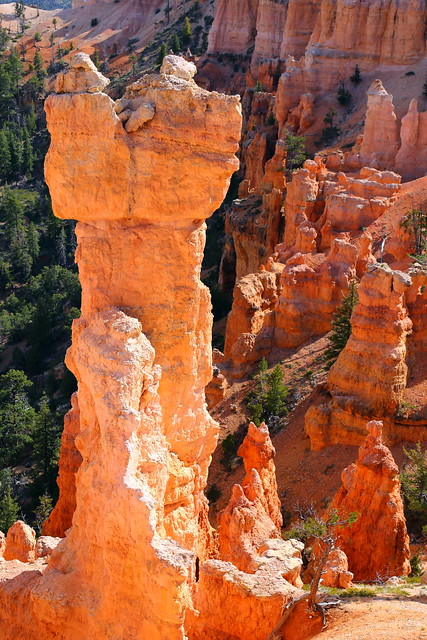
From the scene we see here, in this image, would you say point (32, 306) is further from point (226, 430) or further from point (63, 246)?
point (226, 430)

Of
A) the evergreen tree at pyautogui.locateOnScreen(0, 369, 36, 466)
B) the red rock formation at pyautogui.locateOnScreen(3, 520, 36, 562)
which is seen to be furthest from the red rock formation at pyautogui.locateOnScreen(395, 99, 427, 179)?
the red rock formation at pyautogui.locateOnScreen(3, 520, 36, 562)

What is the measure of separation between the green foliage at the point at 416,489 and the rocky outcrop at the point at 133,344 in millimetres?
7966

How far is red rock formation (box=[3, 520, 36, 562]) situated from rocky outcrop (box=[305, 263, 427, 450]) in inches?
395

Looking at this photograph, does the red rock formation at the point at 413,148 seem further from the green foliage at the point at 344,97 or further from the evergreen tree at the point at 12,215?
the evergreen tree at the point at 12,215

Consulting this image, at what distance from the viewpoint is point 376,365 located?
21.4m

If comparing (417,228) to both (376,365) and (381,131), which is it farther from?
(381,131)

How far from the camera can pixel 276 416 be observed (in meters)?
25.5

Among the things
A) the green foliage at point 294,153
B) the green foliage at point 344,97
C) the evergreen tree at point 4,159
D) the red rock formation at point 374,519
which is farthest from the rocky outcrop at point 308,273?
the evergreen tree at point 4,159

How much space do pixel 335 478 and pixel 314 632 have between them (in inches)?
415

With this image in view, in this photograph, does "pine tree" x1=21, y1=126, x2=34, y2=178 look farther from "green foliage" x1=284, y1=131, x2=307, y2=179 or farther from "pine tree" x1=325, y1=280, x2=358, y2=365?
"pine tree" x1=325, y1=280, x2=358, y2=365

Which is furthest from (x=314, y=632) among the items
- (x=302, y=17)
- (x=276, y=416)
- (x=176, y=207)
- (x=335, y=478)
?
(x=302, y=17)

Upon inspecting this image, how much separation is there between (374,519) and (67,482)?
6779 mm

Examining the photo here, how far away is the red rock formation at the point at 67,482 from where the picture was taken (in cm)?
1661

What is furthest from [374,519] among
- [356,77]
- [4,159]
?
[4,159]
